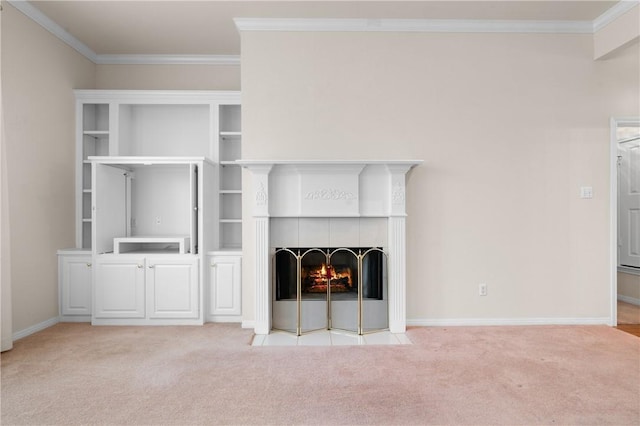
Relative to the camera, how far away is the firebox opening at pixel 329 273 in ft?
11.9

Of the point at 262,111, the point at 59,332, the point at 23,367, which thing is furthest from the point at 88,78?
the point at 23,367

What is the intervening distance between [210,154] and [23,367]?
248cm

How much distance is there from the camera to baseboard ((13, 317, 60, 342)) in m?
3.45

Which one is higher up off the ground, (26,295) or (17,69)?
(17,69)

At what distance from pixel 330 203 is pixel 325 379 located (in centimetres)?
151

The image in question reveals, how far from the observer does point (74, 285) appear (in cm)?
399

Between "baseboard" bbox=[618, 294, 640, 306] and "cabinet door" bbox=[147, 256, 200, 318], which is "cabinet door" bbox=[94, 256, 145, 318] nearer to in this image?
"cabinet door" bbox=[147, 256, 200, 318]

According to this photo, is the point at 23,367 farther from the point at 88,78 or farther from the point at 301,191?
the point at 88,78

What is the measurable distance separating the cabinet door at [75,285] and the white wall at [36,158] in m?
0.08

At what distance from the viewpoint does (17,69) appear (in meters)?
3.49

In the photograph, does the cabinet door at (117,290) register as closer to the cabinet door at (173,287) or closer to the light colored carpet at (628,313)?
the cabinet door at (173,287)

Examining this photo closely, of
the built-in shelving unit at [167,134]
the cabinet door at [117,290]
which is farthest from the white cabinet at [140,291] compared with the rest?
the built-in shelving unit at [167,134]

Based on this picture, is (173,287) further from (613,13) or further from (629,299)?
(629,299)

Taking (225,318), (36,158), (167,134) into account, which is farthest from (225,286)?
(36,158)
